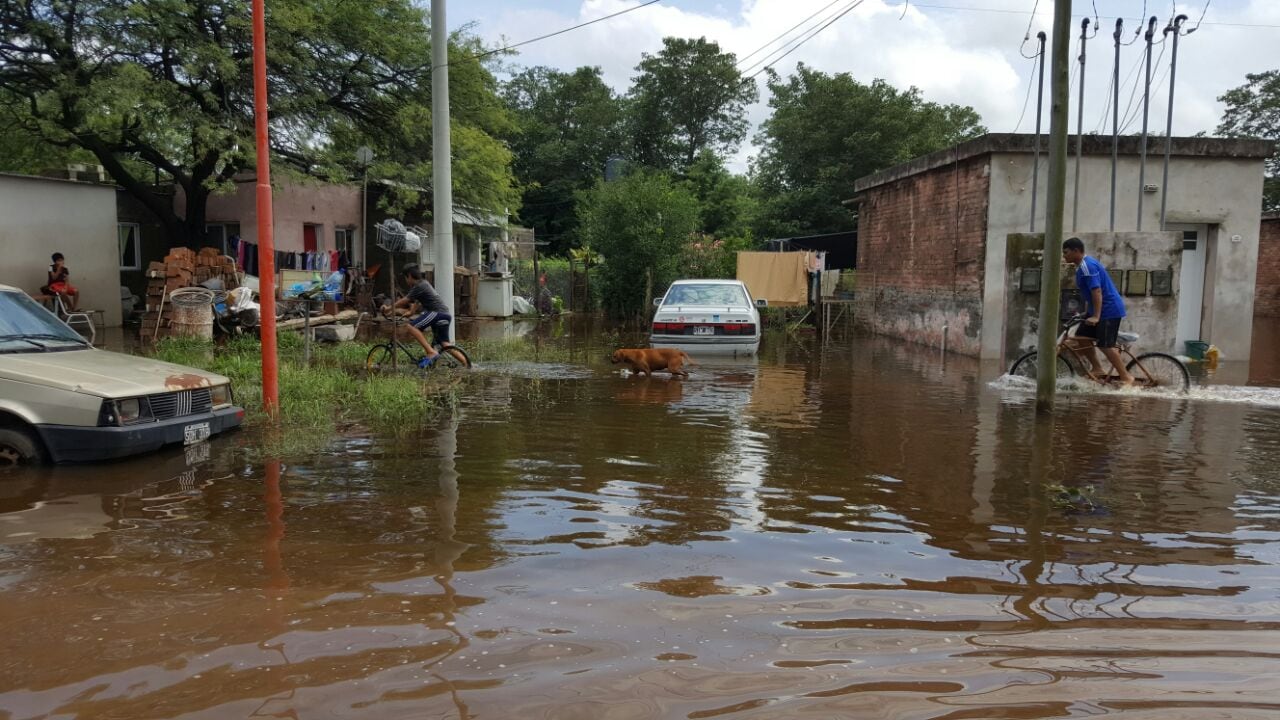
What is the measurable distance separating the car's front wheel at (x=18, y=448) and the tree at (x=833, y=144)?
105 ft

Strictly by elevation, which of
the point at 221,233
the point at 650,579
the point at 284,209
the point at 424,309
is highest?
the point at 284,209

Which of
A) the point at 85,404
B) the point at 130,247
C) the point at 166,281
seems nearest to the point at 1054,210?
the point at 85,404

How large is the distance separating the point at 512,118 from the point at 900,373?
14.8 metres

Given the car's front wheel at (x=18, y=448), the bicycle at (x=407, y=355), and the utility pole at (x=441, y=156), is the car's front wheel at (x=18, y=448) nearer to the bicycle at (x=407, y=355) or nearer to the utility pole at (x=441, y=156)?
the bicycle at (x=407, y=355)

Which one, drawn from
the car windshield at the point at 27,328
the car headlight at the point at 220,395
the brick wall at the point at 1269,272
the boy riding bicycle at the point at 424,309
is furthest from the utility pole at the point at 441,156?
the brick wall at the point at 1269,272

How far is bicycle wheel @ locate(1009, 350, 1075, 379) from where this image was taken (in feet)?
37.5

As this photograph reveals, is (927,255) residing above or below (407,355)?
above

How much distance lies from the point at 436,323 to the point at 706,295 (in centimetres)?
506

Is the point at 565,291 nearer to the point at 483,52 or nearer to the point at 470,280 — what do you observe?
the point at 470,280

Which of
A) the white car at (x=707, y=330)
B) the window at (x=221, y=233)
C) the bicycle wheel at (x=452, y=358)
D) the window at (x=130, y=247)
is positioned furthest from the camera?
the window at (x=221, y=233)

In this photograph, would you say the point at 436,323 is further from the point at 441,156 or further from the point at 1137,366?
the point at 1137,366

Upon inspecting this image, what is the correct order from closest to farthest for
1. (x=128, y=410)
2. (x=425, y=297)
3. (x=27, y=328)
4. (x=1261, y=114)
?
1. (x=128, y=410)
2. (x=27, y=328)
3. (x=425, y=297)
4. (x=1261, y=114)

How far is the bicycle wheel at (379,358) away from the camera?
1230 centimetres

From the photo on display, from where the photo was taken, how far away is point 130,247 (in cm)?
2219
